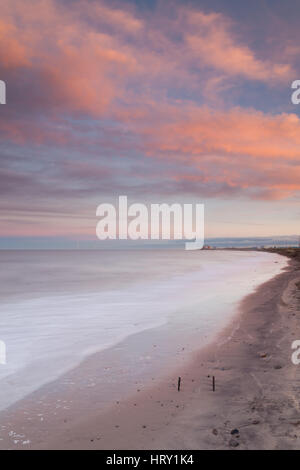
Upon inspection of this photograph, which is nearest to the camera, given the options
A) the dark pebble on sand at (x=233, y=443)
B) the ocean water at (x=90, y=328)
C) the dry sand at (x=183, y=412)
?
the dark pebble on sand at (x=233, y=443)

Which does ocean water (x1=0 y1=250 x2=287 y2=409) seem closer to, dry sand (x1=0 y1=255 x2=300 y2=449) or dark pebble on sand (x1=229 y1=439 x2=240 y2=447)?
dry sand (x1=0 y1=255 x2=300 y2=449)

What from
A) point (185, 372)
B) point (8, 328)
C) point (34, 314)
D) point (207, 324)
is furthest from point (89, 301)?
point (185, 372)

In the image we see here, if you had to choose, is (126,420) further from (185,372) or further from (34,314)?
(34,314)

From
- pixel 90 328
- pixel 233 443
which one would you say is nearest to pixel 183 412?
pixel 233 443

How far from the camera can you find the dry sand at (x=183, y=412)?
5.49 m

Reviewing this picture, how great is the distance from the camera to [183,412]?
6414 mm

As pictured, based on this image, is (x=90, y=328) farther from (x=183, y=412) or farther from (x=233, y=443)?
(x=233, y=443)

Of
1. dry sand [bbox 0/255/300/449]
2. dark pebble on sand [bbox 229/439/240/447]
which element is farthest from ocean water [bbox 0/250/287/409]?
dark pebble on sand [bbox 229/439/240/447]

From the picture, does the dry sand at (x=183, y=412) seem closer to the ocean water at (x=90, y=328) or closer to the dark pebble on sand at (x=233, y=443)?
the dark pebble on sand at (x=233, y=443)

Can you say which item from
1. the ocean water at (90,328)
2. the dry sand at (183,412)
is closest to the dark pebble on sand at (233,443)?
the dry sand at (183,412)

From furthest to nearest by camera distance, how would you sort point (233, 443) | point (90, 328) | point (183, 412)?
point (90, 328)
point (183, 412)
point (233, 443)

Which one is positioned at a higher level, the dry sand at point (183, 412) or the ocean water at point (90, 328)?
the dry sand at point (183, 412)

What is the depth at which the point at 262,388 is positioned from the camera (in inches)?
287

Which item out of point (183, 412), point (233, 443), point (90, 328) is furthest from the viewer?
point (90, 328)
